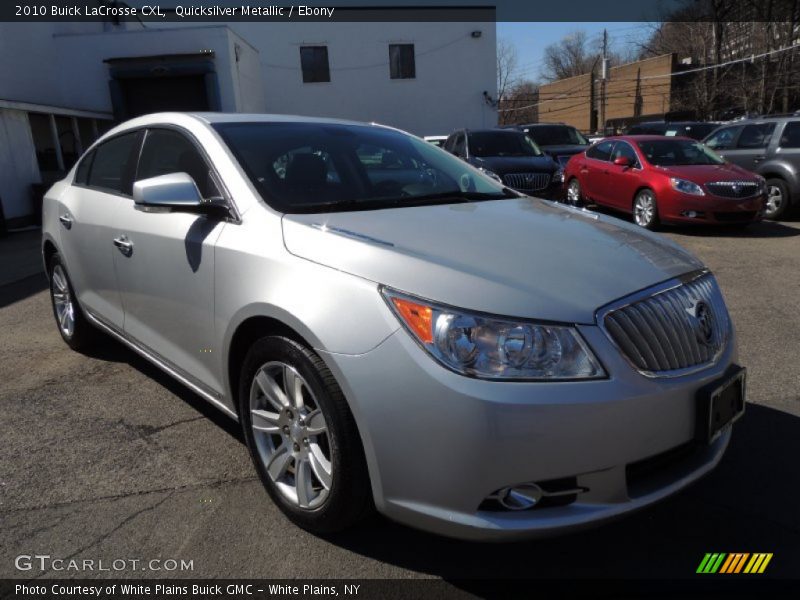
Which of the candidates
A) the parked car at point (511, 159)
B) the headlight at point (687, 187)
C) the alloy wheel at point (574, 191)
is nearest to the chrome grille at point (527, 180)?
the parked car at point (511, 159)

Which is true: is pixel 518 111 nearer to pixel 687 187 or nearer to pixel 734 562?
pixel 687 187

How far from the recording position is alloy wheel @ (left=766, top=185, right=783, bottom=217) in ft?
32.7

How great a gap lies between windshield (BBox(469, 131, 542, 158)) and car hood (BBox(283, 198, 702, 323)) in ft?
28.3

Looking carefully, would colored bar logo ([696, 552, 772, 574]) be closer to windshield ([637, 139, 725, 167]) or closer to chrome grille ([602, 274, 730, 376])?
chrome grille ([602, 274, 730, 376])

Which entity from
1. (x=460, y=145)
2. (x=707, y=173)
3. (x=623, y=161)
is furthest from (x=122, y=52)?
(x=707, y=173)

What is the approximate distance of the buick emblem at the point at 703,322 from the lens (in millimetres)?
2227

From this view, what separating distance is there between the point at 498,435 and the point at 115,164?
3171mm

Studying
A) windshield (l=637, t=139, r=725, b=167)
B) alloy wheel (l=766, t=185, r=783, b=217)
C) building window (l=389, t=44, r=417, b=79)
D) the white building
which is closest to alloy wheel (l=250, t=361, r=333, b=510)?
windshield (l=637, t=139, r=725, b=167)

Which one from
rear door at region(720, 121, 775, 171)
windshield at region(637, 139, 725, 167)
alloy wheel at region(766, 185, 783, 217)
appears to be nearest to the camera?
windshield at region(637, 139, 725, 167)

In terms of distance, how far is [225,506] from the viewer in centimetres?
266

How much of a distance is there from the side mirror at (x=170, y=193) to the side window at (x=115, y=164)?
0.90 m

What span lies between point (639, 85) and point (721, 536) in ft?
173

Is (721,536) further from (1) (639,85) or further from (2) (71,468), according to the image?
(1) (639,85)

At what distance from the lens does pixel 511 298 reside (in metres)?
1.96
